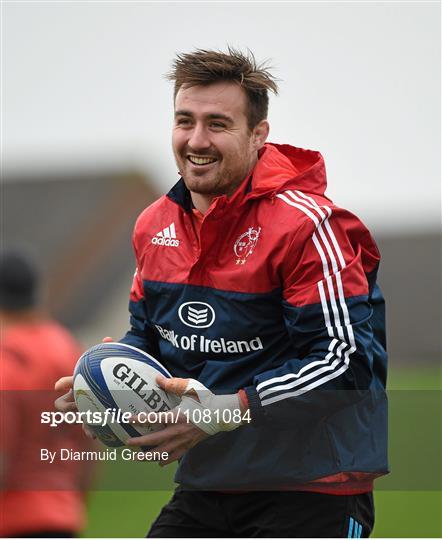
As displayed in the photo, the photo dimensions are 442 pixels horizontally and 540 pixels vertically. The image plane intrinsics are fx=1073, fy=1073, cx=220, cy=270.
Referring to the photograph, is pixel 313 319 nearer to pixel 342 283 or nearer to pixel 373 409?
pixel 342 283

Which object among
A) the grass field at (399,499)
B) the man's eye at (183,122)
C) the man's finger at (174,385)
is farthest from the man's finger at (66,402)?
the grass field at (399,499)

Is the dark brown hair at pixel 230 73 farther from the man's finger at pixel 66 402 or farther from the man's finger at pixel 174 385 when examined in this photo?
the man's finger at pixel 66 402

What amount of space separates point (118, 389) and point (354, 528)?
117 centimetres

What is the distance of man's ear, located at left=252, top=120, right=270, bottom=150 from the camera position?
16.1 feet

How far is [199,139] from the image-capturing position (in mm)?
4664

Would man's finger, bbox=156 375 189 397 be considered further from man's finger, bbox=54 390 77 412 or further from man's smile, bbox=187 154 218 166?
man's smile, bbox=187 154 218 166

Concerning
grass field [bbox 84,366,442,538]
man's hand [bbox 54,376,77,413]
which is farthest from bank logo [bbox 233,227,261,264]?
grass field [bbox 84,366,442,538]

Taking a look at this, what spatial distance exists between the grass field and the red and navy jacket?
531cm

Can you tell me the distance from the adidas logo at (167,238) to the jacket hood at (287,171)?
1.52 feet

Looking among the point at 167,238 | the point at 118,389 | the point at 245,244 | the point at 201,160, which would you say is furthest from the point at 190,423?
the point at 201,160

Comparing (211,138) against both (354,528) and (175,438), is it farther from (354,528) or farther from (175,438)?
(354,528)

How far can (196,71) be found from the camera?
477 centimetres

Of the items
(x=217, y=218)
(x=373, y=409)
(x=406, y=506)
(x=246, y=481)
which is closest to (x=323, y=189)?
(x=217, y=218)

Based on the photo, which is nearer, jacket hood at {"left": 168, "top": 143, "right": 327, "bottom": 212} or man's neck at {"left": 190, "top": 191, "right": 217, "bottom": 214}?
jacket hood at {"left": 168, "top": 143, "right": 327, "bottom": 212}
